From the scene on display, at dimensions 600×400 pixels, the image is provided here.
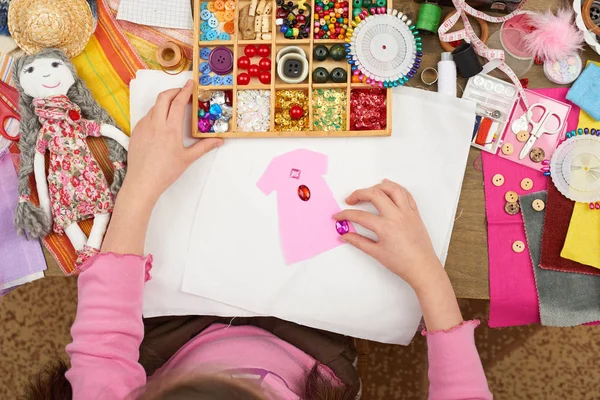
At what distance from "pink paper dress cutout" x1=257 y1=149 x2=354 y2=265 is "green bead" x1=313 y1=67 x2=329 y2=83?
120 millimetres

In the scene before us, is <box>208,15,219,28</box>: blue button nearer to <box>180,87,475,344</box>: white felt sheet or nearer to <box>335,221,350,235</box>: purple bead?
<box>180,87,475,344</box>: white felt sheet

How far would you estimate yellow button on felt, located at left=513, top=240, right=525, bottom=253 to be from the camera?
2.76 feet

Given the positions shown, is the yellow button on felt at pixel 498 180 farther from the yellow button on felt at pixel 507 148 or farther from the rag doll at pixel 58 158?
the rag doll at pixel 58 158

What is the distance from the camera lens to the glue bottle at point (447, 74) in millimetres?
840

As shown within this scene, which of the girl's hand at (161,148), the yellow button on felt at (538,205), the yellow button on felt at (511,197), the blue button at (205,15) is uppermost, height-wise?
the blue button at (205,15)

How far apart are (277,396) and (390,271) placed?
0.27 meters

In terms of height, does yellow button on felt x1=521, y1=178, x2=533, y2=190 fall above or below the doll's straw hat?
below

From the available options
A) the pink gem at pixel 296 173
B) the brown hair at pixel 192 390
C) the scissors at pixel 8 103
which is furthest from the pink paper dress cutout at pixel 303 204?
the scissors at pixel 8 103

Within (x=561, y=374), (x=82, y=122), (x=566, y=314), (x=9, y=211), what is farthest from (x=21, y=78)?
(x=561, y=374)

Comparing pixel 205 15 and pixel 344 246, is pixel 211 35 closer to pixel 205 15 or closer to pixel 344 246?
pixel 205 15

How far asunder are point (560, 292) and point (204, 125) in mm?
654

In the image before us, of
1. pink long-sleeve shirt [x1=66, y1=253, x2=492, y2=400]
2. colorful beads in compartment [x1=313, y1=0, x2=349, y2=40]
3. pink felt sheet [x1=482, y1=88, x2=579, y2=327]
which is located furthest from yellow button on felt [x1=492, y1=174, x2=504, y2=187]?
colorful beads in compartment [x1=313, y1=0, x2=349, y2=40]

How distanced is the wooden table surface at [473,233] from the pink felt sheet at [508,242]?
0.04ft

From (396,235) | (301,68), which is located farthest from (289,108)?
(396,235)
